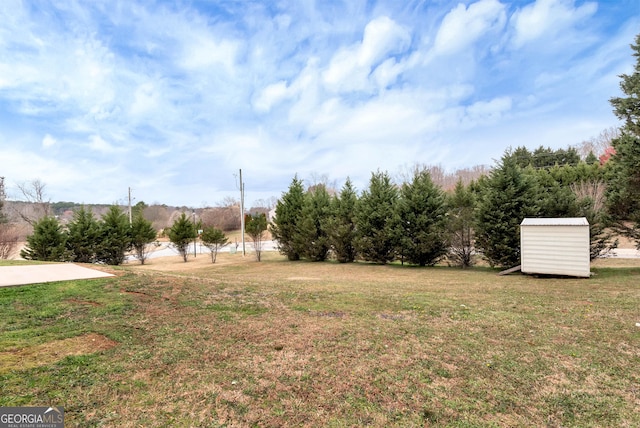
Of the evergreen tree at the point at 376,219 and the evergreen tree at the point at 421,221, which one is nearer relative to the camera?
the evergreen tree at the point at 421,221

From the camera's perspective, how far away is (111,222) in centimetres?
1548

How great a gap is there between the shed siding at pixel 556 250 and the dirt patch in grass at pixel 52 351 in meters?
9.72

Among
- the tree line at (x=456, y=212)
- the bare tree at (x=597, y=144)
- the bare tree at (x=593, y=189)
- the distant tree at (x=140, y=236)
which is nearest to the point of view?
the tree line at (x=456, y=212)

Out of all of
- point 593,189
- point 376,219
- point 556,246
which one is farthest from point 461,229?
point 593,189

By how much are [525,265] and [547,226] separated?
4.08ft

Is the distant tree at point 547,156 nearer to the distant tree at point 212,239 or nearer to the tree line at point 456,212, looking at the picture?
the tree line at point 456,212

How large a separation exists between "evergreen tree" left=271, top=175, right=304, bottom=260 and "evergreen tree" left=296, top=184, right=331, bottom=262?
0.44 meters

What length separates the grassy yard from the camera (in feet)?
6.14

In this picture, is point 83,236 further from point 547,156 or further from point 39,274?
point 547,156

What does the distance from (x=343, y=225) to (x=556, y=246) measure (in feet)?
25.9

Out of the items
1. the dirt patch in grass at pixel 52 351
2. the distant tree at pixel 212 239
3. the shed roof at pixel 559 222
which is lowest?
the distant tree at pixel 212 239

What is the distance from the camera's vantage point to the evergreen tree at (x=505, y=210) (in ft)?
31.4

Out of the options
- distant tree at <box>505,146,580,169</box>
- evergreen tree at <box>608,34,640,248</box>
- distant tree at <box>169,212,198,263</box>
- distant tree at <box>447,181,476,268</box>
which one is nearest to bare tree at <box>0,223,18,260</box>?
distant tree at <box>169,212,198,263</box>

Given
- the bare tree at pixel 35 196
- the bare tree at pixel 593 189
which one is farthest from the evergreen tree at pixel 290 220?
the bare tree at pixel 35 196
